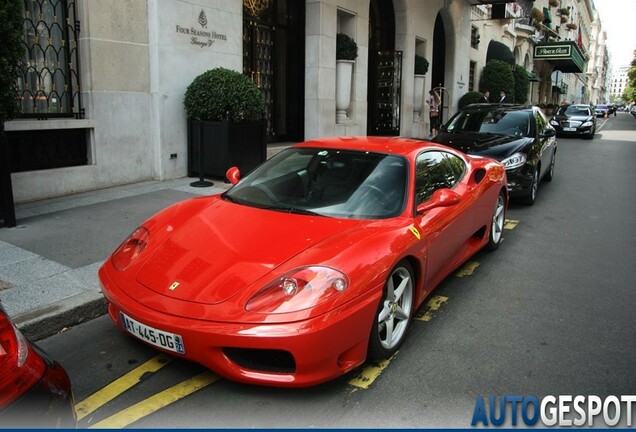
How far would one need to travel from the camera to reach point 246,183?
4617 mm

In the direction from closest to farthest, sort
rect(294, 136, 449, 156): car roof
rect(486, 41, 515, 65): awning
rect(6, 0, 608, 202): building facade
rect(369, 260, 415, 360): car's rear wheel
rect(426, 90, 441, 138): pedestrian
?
1. rect(369, 260, 415, 360): car's rear wheel
2. rect(294, 136, 449, 156): car roof
3. rect(6, 0, 608, 202): building facade
4. rect(426, 90, 441, 138): pedestrian
5. rect(486, 41, 515, 65): awning

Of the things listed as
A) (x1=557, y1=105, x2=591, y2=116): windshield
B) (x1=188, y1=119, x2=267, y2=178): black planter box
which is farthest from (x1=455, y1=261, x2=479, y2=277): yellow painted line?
(x1=557, y1=105, x2=591, y2=116): windshield

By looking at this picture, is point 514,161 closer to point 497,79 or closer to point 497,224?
point 497,224

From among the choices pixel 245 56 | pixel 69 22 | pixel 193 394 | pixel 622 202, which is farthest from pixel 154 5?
pixel 622 202

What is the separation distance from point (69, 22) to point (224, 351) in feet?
23.7

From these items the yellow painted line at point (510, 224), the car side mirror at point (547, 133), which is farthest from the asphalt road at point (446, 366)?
the car side mirror at point (547, 133)

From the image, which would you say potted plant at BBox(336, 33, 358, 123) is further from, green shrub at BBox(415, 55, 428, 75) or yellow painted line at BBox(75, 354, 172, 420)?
yellow painted line at BBox(75, 354, 172, 420)

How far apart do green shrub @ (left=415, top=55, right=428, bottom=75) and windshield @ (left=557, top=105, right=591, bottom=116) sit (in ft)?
35.7

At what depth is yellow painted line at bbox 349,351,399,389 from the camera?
10.7 ft

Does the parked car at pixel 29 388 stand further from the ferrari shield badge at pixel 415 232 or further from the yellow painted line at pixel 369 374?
the ferrari shield badge at pixel 415 232

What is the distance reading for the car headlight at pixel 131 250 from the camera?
11.8 feet

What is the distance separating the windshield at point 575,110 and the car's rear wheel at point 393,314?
26237mm

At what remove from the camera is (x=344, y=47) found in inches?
572

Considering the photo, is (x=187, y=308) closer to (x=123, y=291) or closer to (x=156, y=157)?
(x=123, y=291)
